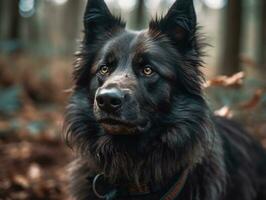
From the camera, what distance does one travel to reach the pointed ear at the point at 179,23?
470 centimetres

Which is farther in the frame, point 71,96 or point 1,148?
point 1,148

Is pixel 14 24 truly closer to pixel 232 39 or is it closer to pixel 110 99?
pixel 232 39

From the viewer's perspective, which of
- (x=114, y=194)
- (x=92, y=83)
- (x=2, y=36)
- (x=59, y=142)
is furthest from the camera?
(x=2, y=36)

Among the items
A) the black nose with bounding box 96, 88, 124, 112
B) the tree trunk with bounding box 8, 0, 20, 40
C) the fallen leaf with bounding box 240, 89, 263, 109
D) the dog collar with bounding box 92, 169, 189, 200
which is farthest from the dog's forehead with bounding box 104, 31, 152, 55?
the tree trunk with bounding box 8, 0, 20, 40

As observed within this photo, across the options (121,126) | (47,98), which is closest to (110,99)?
(121,126)

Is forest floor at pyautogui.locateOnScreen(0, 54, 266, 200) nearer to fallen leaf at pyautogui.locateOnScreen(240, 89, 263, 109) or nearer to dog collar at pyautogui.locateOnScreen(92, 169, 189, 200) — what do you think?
fallen leaf at pyautogui.locateOnScreen(240, 89, 263, 109)

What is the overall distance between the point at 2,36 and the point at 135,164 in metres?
11.3

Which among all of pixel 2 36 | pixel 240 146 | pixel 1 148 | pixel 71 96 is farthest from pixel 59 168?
pixel 2 36

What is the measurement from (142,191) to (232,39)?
21.8ft

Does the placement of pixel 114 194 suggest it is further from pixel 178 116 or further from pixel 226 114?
pixel 226 114

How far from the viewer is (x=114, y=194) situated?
454cm

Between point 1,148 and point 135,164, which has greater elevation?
point 135,164

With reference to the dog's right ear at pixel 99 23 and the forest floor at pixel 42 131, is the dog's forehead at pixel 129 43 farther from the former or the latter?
the forest floor at pixel 42 131

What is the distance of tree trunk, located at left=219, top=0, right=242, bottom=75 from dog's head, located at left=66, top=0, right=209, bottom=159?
18.1ft
